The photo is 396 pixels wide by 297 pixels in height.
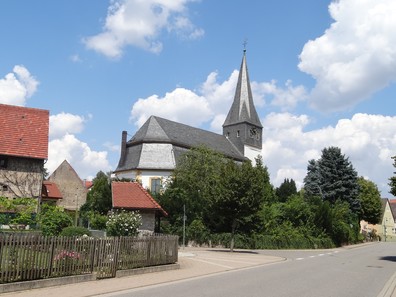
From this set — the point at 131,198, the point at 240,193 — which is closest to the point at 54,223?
the point at 131,198

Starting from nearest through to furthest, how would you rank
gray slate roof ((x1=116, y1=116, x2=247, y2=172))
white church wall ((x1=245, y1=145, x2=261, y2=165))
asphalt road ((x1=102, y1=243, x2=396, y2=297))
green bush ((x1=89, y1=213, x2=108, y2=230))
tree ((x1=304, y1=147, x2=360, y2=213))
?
asphalt road ((x1=102, y1=243, x2=396, y2=297))
green bush ((x1=89, y1=213, x2=108, y2=230))
tree ((x1=304, y1=147, x2=360, y2=213))
gray slate roof ((x1=116, y1=116, x2=247, y2=172))
white church wall ((x1=245, y1=145, x2=261, y2=165))

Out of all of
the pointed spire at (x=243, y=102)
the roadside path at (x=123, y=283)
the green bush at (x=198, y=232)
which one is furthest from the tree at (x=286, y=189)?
the roadside path at (x=123, y=283)

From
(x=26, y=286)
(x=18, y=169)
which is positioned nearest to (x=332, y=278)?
(x=26, y=286)

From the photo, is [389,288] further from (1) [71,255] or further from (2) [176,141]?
(2) [176,141]

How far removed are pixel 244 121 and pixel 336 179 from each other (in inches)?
981

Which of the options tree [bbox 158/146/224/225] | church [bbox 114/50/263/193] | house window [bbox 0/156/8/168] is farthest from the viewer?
church [bbox 114/50/263/193]

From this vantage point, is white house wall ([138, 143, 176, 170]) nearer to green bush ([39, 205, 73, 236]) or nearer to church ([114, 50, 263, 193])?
church ([114, 50, 263, 193])

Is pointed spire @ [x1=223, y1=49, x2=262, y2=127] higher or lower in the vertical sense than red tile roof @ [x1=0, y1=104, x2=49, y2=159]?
higher

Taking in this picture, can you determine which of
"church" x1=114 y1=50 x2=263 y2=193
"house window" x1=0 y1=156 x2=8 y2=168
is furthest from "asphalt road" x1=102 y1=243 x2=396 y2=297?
"church" x1=114 y1=50 x2=263 y2=193

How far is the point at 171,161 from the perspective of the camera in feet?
198

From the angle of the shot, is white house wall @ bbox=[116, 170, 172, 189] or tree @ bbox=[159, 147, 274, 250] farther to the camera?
white house wall @ bbox=[116, 170, 172, 189]

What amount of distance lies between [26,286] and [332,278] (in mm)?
10121

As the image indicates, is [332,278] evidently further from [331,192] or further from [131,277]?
[331,192]

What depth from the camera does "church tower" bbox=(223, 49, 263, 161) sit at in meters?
76.1
